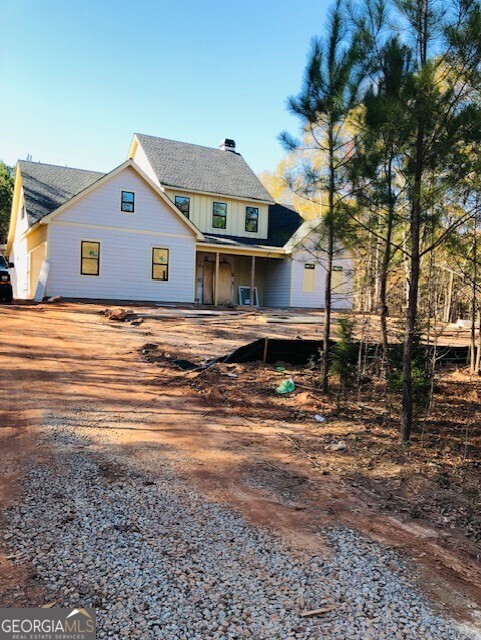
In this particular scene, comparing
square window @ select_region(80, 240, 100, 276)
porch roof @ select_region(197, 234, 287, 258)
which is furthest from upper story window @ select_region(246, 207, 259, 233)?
square window @ select_region(80, 240, 100, 276)

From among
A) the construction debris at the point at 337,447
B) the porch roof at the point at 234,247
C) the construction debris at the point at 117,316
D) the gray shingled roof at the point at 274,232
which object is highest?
the gray shingled roof at the point at 274,232

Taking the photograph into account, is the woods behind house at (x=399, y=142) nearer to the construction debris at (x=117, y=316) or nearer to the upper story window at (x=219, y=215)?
the construction debris at (x=117, y=316)

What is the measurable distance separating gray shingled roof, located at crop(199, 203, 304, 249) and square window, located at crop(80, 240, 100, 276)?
15.8 ft

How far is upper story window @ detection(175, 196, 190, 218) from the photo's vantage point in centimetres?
2273

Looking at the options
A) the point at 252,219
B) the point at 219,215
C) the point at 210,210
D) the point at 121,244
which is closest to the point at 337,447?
the point at 121,244

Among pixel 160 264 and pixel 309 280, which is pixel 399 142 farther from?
pixel 309 280

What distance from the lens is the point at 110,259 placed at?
65.0ft

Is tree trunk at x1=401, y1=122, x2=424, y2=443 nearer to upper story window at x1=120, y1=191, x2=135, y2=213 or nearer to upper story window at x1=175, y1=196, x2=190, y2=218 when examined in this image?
upper story window at x1=120, y1=191, x2=135, y2=213

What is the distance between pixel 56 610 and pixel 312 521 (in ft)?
6.38

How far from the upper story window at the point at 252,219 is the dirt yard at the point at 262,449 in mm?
15573

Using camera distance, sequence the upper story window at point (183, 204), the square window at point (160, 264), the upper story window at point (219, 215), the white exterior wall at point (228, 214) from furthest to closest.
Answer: the upper story window at point (219, 215)
the white exterior wall at point (228, 214)
the upper story window at point (183, 204)
the square window at point (160, 264)

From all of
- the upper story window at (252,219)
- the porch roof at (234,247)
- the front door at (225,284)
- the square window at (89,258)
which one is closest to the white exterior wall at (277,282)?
the porch roof at (234,247)

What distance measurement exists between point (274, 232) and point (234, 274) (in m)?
3.20

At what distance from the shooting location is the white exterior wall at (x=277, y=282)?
2367 cm
